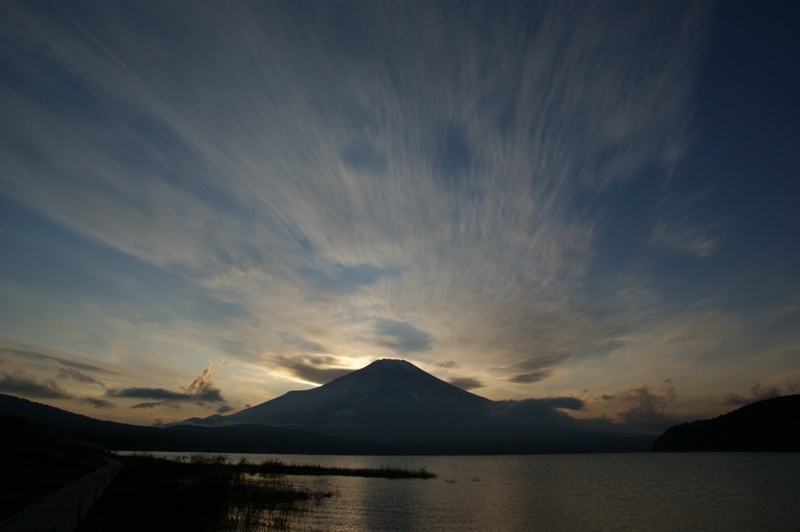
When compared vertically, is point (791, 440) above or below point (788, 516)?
above

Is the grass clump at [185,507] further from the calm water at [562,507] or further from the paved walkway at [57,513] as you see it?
the calm water at [562,507]

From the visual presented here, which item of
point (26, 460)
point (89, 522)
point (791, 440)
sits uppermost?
point (791, 440)

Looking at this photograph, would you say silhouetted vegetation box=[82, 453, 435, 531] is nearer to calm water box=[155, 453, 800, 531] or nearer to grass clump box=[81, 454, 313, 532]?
grass clump box=[81, 454, 313, 532]

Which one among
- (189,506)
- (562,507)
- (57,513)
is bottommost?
(57,513)

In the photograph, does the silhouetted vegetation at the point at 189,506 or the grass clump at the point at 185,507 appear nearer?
the grass clump at the point at 185,507

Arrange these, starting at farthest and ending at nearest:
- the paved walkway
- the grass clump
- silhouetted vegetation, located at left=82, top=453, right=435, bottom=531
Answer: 1. silhouetted vegetation, located at left=82, top=453, right=435, bottom=531
2. the grass clump
3. the paved walkway

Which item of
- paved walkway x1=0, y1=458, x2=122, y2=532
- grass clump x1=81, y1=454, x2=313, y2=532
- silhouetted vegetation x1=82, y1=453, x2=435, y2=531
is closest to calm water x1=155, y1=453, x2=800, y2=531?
silhouetted vegetation x1=82, y1=453, x2=435, y2=531

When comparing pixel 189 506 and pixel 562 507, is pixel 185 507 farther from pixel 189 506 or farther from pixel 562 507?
pixel 562 507

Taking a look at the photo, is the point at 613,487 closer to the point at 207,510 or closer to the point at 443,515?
the point at 443,515

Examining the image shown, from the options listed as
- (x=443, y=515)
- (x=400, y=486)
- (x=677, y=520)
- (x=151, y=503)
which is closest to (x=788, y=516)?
(x=677, y=520)

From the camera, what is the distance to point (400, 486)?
7462cm

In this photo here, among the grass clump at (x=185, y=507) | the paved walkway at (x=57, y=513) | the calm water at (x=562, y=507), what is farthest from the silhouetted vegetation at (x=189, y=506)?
the calm water at (x=562, y=507)

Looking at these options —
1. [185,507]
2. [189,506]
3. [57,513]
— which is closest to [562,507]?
[189,506]

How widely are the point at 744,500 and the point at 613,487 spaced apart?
71.3 feet
